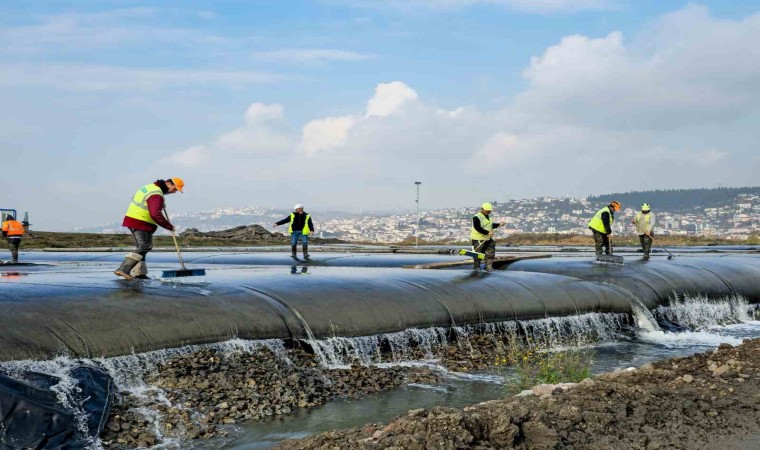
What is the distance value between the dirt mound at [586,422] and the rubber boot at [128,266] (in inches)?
318

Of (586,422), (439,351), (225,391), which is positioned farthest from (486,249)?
(586,422)

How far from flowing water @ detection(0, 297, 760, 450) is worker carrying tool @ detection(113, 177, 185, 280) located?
12.2ft

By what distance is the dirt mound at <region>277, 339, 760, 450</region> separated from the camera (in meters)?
6.74

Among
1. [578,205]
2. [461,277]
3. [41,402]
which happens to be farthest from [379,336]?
[578,205]

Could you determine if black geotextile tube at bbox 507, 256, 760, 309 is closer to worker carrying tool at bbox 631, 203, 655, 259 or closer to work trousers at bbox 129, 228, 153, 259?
worker carrying tool at bbox 631, 203, 655, 259

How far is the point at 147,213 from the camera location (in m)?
14.0

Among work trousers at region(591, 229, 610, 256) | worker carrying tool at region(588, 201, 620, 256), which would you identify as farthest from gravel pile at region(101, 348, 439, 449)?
work trousers at region(591, 229, 610, 256)

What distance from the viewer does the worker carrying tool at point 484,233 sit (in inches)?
777

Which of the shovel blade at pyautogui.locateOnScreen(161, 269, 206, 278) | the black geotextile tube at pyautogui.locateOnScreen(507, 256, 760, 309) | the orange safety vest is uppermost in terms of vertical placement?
the orange safety vest

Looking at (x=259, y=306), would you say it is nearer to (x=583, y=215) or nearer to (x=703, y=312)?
(x=703, y=312)

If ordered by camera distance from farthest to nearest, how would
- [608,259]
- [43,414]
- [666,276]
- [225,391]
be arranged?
1. [608,259]
2. [666,276]
3. [225,391]
4. [43,414]

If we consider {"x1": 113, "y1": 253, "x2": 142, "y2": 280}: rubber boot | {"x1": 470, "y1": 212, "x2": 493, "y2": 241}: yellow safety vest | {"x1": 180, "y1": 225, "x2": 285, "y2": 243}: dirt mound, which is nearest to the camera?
{"x1": 113, "y1": 253, "x2": 142, "y2": 280}: rubber boot

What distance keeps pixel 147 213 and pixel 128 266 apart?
4.20 ft

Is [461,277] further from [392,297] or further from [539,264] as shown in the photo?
[539,264]
